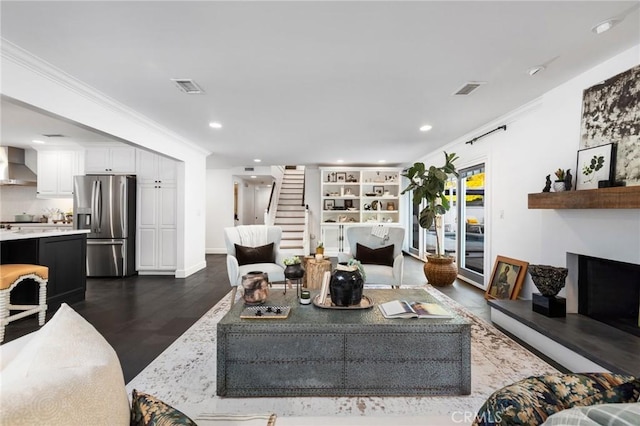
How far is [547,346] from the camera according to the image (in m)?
2.54

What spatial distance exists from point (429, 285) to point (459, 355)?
3026 millimetres

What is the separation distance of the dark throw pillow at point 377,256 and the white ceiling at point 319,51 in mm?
1830

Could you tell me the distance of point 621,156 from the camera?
2.46 meters

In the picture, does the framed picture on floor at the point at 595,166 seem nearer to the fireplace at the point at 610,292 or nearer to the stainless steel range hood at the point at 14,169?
the fireplace at the point at 610,292

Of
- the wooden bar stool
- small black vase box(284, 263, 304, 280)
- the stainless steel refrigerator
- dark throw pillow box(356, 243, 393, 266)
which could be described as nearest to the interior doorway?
dark throw pillow box(356, 243, 393, 266)

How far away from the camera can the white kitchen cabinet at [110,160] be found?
555 centimetres

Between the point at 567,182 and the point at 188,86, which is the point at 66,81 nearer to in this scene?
the point at 188,86

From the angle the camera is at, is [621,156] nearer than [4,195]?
Yes

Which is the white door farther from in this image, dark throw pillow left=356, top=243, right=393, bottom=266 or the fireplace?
the fireplace

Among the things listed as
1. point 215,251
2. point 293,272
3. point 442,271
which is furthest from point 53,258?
point 442,271

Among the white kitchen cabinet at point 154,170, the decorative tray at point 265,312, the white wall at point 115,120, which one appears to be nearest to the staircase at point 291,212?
the white wall at point 115,120

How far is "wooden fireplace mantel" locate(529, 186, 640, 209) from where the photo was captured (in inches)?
86.2

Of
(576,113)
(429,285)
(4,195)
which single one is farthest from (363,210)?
(4,195)

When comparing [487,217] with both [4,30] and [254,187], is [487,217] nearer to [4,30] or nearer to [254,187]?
[4,30]
